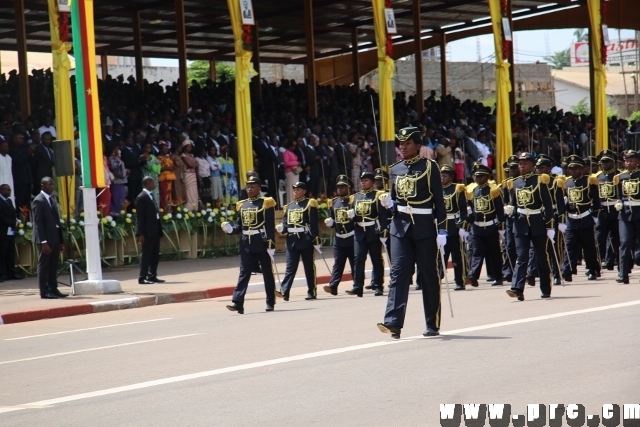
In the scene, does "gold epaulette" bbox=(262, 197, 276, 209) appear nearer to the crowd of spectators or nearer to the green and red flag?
the crowd of spectators

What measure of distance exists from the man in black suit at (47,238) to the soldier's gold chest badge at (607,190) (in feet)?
29.9

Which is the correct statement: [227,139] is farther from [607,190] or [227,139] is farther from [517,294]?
[517,294]

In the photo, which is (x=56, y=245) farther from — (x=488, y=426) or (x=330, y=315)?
(x=488, y=426)

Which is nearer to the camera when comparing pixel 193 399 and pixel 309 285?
pixel 193 399

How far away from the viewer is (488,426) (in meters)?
6.96

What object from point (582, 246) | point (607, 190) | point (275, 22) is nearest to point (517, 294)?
point (582, 246)

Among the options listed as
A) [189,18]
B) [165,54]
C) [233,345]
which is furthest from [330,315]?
[165,54]

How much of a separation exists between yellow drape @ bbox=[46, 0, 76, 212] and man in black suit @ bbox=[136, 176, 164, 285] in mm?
1734

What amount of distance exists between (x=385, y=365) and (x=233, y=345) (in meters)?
2.53

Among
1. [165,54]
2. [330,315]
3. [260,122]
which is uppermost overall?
[165,54]

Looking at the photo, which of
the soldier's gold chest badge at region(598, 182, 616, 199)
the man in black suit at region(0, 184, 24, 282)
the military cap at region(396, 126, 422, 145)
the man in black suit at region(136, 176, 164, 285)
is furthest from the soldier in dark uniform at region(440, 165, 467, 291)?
the man in black suit at region(0, 184, 24, 282)

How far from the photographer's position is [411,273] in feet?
37.6

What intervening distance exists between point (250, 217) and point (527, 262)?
3851mm

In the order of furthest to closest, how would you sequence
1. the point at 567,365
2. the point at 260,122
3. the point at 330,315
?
1. the point at 260,122
2. the point at 330,315
3. the point at 567,365
